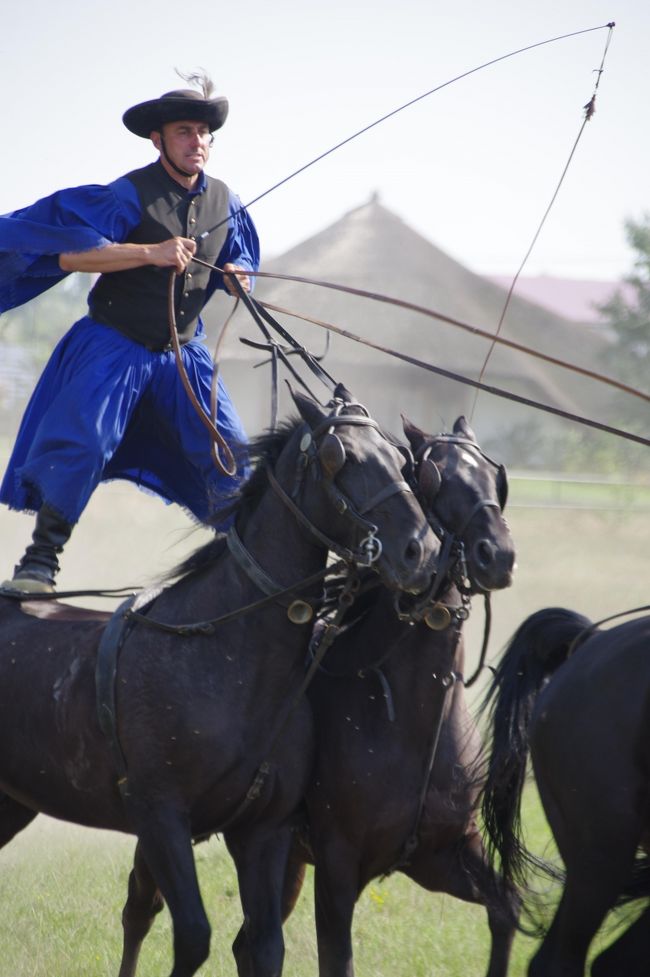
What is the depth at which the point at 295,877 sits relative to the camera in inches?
204

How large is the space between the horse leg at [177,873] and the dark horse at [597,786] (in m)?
1.05

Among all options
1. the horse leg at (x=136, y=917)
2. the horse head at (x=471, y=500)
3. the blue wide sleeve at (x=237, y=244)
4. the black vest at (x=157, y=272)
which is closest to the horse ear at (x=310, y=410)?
the horse head at (x=471, y=500)

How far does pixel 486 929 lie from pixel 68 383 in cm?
331

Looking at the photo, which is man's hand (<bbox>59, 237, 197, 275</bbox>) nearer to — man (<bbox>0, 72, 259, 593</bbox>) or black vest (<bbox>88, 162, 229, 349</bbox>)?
man (<bbox>0, 72, 259, 593</bbox>)

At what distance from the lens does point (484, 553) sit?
14.1 ft

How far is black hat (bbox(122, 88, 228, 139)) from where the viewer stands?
5.06m

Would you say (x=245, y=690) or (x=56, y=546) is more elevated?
(x=56, y=546)

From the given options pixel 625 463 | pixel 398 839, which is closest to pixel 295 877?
pixel 398 839

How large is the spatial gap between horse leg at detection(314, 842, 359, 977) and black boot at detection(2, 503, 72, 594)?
147cm

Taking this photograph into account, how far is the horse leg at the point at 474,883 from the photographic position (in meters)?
4.64

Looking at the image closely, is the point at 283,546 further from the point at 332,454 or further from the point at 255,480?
the point at 332,454

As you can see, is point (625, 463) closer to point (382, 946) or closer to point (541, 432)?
point (541, 432)

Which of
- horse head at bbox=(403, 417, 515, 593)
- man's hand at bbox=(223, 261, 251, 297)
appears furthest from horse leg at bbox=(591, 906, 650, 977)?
man's hand at bbox=(223, 261, 251, 297)

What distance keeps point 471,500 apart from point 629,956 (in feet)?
5.06
